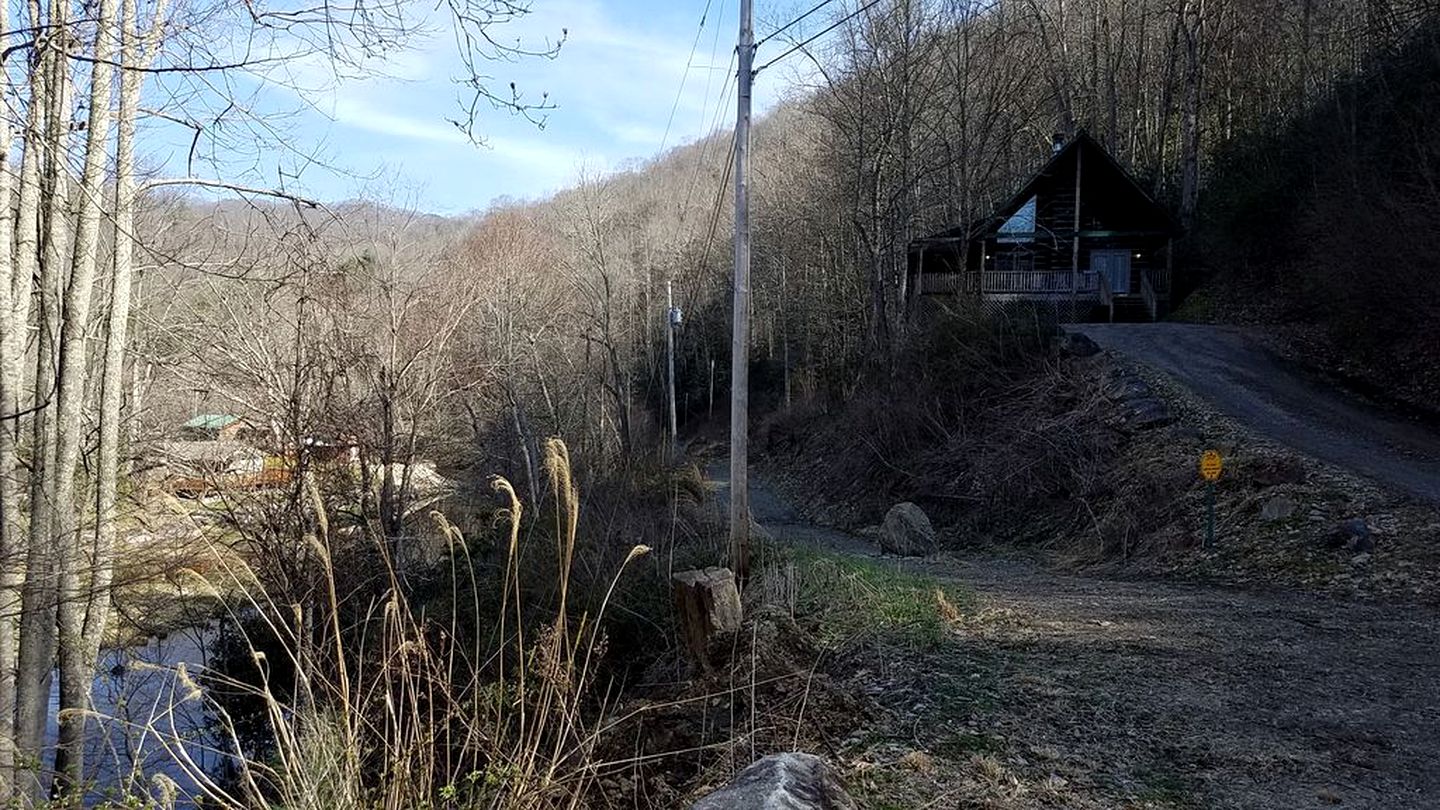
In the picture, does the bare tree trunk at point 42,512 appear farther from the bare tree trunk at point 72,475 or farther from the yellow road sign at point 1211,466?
the yellow road sign at point 1211,466

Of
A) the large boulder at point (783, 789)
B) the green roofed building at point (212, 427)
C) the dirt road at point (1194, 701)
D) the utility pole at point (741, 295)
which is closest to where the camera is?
the large boulder at point (783, 789)

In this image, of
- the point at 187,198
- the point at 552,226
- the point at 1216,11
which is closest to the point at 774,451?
the point at 552,226

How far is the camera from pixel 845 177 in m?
31.5

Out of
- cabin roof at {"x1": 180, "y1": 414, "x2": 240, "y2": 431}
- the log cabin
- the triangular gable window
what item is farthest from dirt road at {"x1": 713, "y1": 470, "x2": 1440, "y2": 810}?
the triangular gable window

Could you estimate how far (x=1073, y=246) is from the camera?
29859 mm

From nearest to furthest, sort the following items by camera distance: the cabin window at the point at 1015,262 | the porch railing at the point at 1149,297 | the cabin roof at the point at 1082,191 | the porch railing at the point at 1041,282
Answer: the porch railing at the point at 1149,297
the porch railing at the point at 1041,282
the cabin roof at the point at 1082,191
the cabin window at the point at 1015,262

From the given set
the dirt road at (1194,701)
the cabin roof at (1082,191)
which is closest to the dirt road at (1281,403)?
the dirt road at (1194,701)

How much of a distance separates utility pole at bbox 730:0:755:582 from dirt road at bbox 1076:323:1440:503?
27.3 feet

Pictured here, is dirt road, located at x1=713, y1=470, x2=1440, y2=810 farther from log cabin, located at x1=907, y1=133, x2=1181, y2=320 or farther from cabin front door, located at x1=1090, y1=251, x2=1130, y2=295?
cabin front door, located at x1=1090, y1=251, x2=1130, y2=295

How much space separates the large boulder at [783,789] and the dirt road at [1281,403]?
11228 millimetres

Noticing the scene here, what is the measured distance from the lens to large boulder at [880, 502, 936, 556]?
16.1 meters

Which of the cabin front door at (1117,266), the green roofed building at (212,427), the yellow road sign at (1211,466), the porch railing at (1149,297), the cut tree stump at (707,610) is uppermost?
the cabin front door at (1117,266)

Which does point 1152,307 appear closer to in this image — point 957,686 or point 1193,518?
point 1193,518

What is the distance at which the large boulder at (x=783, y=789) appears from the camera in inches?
122
